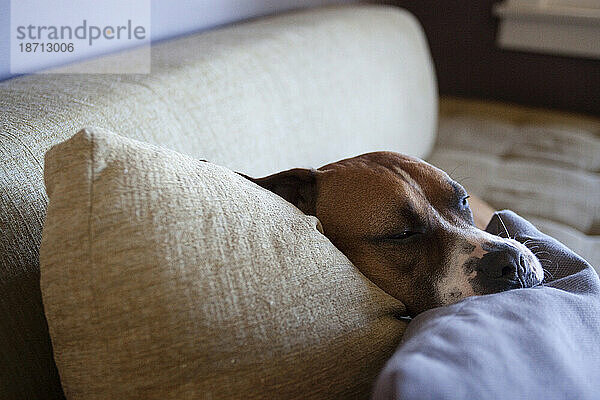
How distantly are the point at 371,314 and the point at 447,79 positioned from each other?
2.91 meters

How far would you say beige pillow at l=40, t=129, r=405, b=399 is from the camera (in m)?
0.68

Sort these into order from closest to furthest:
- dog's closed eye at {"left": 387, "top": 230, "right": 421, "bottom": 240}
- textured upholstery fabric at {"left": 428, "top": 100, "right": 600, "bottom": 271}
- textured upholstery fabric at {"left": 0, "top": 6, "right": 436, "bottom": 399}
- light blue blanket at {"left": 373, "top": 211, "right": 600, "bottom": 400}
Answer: light blue blanket at {"left": 373, "top": 211, "right": 600, "bottom": 400} → textured upholstery fabric at {"left": 0, "top": 6, "right": 436, "bottom": 399} → dog's closed eye at {"left": 387, "top": 230, "right": 421, "bottom": 240} → textured upholstery fabric at {"left": 428, "top": 100, "right": 600, "bottom": 271}

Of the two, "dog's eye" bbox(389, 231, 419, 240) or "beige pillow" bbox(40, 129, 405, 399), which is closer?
"beige pillow" bbox(40, 129, 405, 399)

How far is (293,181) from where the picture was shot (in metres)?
1.20

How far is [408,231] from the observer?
113 centimetres

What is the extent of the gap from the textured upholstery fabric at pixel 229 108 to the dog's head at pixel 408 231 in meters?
0.28

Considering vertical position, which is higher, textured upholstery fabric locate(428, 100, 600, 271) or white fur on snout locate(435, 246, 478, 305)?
white fur on snout locate(435, 246, 478, 305)

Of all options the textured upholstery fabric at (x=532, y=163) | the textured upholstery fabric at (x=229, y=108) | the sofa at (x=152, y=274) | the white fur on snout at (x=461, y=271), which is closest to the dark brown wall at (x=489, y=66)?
the textured upholstery fabric at (x=532, y=163)

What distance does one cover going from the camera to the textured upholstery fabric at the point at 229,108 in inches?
34.6

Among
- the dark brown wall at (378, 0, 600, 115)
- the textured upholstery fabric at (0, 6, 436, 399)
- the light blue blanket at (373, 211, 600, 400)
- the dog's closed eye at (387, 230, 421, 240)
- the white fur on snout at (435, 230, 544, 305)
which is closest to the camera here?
the light blue blanket at (373, 211, 600, 400)

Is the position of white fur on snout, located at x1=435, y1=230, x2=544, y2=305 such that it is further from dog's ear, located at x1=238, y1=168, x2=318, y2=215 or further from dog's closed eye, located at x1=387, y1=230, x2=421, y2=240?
dog's ear, located at x1=238, y1=168, x2=318, y2=215

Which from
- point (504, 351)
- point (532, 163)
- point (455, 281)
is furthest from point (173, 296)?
point (532, 163)

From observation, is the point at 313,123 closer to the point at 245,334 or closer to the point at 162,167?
the point at 162,167

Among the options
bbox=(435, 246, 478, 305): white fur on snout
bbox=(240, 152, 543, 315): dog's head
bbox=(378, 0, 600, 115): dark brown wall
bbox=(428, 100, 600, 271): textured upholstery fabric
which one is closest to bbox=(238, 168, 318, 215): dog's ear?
bbox=(240, 152, 543, 315): dog's head
